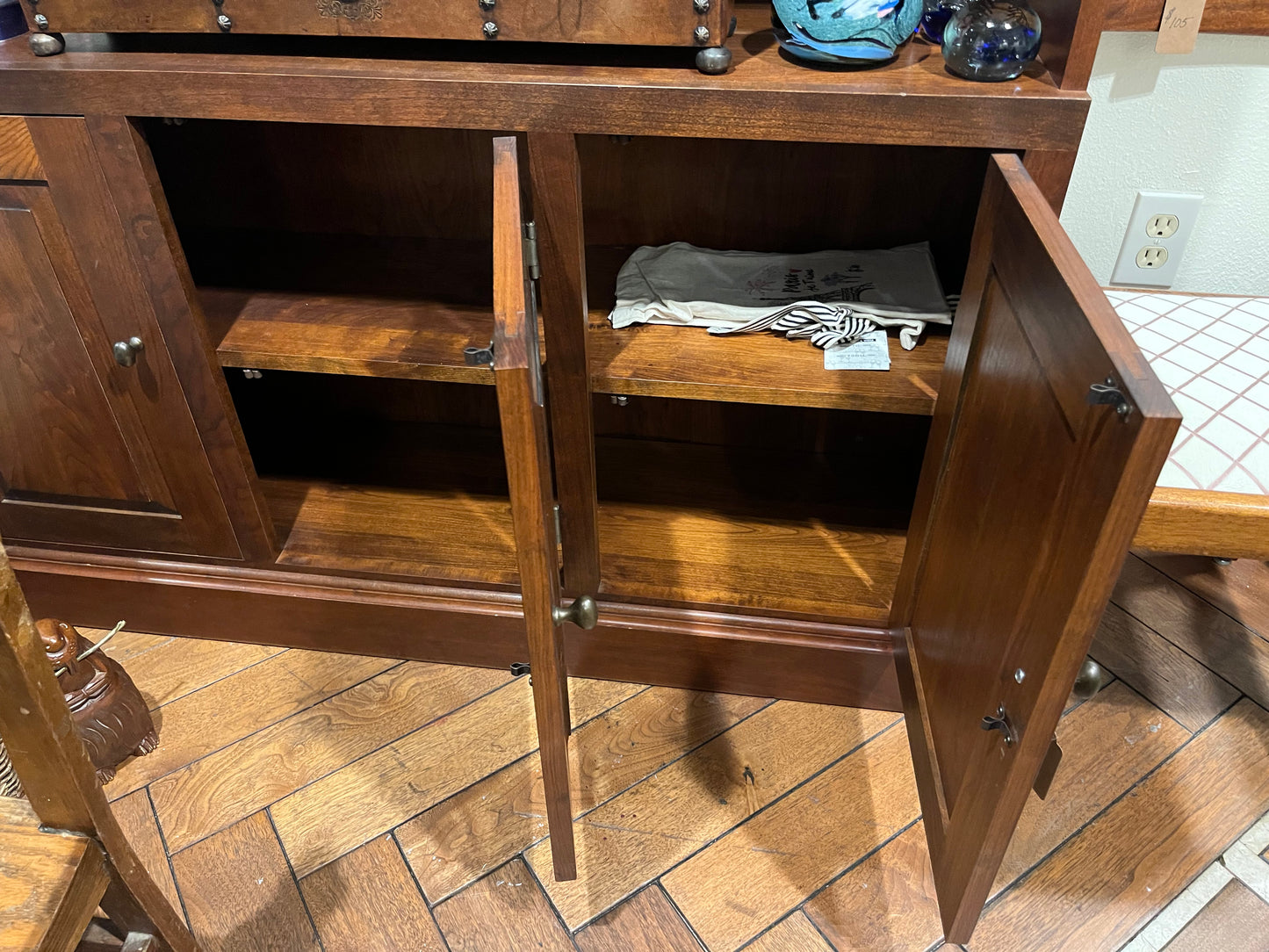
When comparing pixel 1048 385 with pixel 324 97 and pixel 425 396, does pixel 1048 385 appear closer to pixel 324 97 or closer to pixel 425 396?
pixel 324 97

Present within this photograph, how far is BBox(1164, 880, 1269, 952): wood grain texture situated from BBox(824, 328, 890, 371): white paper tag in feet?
2.22

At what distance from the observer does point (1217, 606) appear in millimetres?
1350

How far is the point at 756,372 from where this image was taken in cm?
102

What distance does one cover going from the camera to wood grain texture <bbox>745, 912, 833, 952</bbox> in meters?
1.00

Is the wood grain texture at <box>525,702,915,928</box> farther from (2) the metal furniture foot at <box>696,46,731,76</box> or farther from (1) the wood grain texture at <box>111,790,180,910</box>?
(2) the metal furniture foot at <box>696,46,731,76</box>

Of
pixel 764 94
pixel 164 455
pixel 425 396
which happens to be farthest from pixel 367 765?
pixel 764 94

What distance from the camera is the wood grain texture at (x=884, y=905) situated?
1.00 metres

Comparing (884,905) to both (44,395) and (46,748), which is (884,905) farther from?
(44,395)

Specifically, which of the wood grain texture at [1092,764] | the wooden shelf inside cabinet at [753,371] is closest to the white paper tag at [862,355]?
the wooden shelf inside cabinet at [753,371]

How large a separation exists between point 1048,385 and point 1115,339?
0.32ft

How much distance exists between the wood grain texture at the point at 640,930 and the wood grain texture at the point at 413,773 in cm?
24

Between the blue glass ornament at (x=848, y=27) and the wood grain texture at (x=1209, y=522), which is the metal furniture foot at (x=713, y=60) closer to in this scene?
the blue glass ornament at (x=848, y=27)

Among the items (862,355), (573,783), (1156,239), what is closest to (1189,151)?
(1156,239)

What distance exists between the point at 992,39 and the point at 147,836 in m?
1.22
